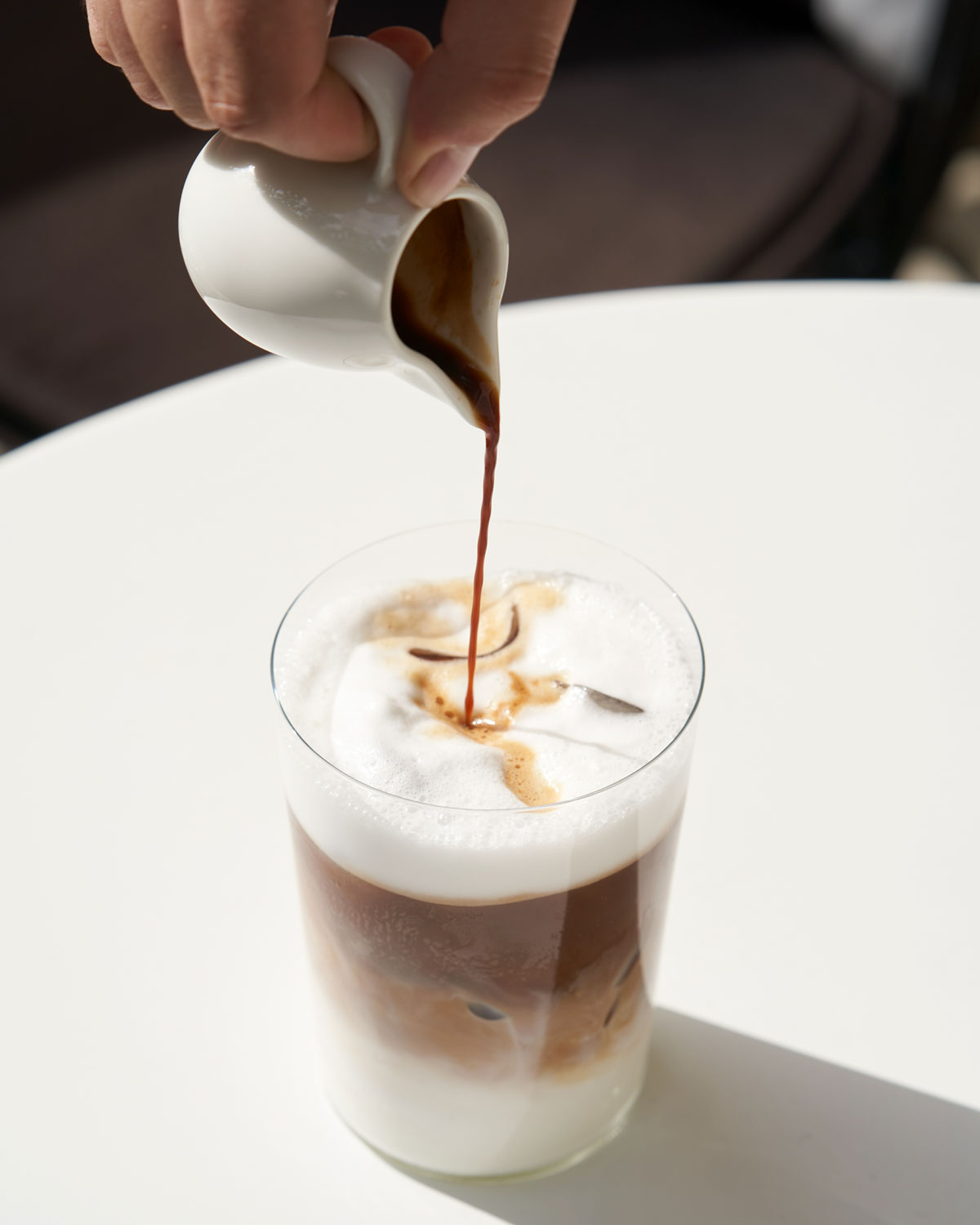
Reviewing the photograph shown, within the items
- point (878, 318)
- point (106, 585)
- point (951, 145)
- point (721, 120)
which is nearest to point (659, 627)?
point (106, 585)

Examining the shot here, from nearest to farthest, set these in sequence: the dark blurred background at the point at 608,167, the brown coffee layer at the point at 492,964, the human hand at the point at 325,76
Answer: the human hand at the point at 325,76 < the brown coffee layer at the point at 492,964 < the dark blurred background at the point at 608,167

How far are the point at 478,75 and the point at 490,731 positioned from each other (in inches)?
11.3

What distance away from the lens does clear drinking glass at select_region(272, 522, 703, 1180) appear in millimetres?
551

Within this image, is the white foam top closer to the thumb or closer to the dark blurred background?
the thumb

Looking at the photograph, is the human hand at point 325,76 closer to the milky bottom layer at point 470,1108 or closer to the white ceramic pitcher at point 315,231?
the white ceramic pitcher at point 315,231

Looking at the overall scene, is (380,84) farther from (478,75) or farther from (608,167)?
(608,167)

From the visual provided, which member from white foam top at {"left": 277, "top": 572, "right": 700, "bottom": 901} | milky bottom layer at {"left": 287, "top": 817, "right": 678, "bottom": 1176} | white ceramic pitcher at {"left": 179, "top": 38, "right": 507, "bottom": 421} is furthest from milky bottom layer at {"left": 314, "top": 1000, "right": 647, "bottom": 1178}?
white ceramic pitcher at {"left": 179, "top": 38, "right": 507, "bottom": 421}

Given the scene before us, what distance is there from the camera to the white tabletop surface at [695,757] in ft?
2.18

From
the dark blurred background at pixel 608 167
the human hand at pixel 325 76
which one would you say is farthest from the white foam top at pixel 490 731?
the dark blurred background at pixel 608 167

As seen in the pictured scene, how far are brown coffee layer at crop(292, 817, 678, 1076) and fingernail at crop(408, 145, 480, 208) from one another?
285mm

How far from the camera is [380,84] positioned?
50cm

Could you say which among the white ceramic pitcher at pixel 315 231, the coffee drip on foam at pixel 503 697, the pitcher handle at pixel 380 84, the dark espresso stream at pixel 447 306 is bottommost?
the coffee drip on foam at pixel 503 697

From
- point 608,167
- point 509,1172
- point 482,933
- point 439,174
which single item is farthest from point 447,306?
point 608,167

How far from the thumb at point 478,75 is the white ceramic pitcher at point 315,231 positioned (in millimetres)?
14
